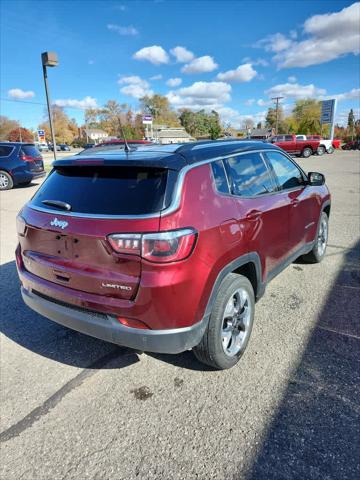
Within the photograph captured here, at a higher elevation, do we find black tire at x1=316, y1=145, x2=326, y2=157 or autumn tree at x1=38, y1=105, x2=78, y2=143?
autumn tree at x1=38, y1=105, x2=78, y2=143

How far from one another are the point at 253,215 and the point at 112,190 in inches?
47.2

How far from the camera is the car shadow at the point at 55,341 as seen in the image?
296cm

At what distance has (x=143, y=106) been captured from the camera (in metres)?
110

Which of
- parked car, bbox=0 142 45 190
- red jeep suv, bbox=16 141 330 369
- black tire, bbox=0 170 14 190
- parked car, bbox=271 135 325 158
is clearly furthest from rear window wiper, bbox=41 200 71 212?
parked car, bbox=271 135 325 158

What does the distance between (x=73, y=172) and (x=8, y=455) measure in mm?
1993

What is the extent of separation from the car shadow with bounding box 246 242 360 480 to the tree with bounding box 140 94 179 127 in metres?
114

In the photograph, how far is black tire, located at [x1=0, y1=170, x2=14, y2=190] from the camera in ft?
40.5

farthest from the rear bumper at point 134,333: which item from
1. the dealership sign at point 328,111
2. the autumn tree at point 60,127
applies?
the autumn tree at point 60,127

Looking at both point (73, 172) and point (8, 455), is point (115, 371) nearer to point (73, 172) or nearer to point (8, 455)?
point (8, 455)

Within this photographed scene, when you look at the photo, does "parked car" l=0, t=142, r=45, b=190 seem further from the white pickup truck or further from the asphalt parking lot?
the white pickup truck

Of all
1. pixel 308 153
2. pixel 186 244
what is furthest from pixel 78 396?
pixel 308 153

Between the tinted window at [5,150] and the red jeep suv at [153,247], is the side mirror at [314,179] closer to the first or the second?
the red jeep suv at [153,247]

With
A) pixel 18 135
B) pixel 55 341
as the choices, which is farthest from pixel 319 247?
pixel 18 135

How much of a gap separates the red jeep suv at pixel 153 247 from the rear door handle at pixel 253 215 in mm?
17
